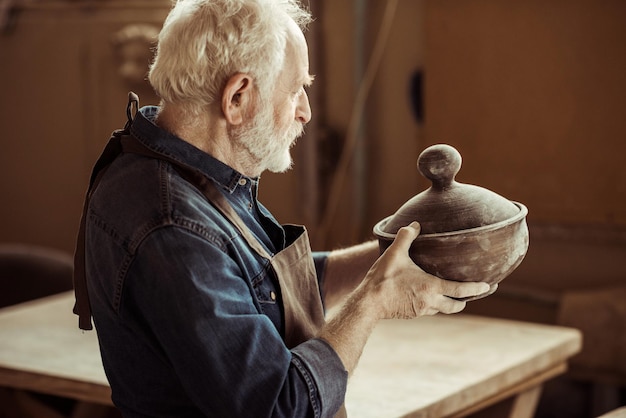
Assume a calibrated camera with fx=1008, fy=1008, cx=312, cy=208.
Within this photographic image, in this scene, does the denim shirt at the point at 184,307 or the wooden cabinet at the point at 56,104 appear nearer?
the denim shirt at the point at 184,307

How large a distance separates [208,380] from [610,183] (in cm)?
261

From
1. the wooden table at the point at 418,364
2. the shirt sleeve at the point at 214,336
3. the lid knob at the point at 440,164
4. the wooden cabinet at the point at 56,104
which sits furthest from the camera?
the wooden cabinet at the point at 56,104

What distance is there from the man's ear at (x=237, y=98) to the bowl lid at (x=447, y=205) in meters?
0.41

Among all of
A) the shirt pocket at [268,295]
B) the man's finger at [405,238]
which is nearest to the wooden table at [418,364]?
the shirt pocket at [268,295]

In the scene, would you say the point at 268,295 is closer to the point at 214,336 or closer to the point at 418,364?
the point at 214,336

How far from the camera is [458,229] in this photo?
213 centimetres

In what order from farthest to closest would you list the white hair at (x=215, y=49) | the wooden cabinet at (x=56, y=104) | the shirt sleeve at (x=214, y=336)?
1. the wooden cabinet at (x=56, y=104)
2. the white hair at (x=215, y=49)
3. the shirt sleeve at (x=214, y=336)

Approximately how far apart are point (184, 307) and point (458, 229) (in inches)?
24.1

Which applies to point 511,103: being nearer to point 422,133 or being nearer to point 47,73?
point 422,133

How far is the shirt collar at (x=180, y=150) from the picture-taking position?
6.95 feet

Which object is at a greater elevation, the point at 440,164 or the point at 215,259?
the point at 440,164

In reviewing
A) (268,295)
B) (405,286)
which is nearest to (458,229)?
(405,286)

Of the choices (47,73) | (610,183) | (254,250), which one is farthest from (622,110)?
(47,73)

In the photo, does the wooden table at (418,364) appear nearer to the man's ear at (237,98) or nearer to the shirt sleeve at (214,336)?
the shirt sleeve at (214,336)
